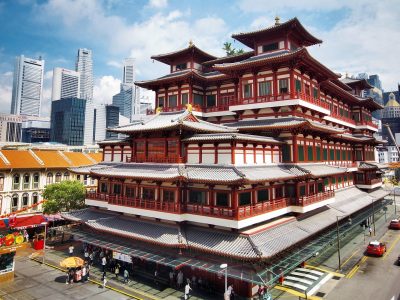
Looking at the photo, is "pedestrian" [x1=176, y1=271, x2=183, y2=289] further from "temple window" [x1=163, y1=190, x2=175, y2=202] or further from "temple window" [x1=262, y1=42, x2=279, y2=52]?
"temple window" [x1=262, y1=42, x2=279, y2=52]

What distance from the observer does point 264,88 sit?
3516cm

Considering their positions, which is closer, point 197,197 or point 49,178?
point 197,197

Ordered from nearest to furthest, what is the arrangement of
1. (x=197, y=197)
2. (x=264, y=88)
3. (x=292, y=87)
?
1. (x=197, y=197)
2. (x=292, y=87)
3. (x=264, y=88)

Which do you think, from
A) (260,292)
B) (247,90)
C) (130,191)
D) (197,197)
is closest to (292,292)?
(260,292)

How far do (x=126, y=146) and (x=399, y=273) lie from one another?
113 ft

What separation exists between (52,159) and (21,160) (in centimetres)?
577

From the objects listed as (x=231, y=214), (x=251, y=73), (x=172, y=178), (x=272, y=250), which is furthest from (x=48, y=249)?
(x=251, y=73)

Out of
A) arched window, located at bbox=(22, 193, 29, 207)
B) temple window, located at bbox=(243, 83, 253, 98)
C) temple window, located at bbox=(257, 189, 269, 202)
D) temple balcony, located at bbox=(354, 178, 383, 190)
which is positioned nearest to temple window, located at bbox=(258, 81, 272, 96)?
temple window, located at bbox=(243, 83, 253, 98)

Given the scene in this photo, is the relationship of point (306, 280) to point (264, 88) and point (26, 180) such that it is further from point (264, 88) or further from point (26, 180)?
point (26, 180)

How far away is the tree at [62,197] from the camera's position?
42.6m

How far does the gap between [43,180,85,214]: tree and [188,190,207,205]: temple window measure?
79.4ft

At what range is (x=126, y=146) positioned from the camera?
3944 centimetres

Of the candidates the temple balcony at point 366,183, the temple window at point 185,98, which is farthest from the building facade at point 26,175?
the temple balcony at point 366,183

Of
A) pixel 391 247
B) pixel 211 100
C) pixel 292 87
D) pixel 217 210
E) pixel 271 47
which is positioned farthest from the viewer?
pixel 211 100
